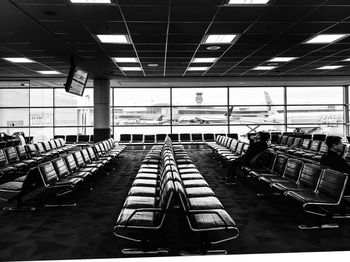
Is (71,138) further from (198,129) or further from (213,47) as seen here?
(213,47)

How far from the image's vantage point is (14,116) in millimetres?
14148

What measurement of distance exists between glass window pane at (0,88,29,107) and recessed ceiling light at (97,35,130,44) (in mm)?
9199

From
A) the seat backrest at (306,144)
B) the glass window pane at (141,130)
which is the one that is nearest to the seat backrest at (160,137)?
the glass window pane at (141,130)

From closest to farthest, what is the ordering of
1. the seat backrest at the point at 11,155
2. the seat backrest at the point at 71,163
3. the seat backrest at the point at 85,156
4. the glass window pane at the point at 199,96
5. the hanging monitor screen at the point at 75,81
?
the seat backrest at the point at 71,163
the seat backrest at the point at 85,156
the seat backrest at the point at 11,155
the hanging monitor screen at the point at 75,81
the glass window pane at the point at 199,96

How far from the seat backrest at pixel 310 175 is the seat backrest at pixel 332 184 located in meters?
0.10

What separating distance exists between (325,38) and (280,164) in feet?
10.9

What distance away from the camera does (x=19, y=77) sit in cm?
1198

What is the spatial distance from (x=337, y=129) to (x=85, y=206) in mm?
14480

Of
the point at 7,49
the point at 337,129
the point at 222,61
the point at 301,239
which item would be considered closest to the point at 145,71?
the point at 222,61

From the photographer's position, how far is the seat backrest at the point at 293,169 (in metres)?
4.46

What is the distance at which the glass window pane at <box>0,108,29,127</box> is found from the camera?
46.1 feet

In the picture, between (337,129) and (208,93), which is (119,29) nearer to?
(208,93)

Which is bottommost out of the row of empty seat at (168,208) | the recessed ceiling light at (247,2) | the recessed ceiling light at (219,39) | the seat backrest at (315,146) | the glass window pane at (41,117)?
the row of empty seat at (168,208)

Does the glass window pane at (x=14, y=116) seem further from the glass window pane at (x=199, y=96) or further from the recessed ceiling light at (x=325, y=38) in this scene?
the recessed ceiling light at (x=325, y=38)
